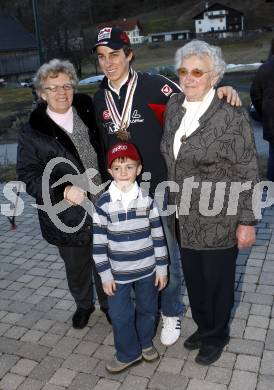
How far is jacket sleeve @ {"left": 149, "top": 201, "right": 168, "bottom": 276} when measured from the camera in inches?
127

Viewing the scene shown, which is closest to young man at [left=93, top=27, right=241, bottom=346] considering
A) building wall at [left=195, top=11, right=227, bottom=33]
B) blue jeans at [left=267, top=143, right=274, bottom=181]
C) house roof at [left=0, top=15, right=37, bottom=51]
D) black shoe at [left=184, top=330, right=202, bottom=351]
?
black shoe at [left=184, top=330, right=202, bottom=351]

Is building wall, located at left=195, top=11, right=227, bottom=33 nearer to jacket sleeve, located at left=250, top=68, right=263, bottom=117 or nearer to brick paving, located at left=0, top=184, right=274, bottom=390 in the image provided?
jacket sleeve, located at left=250, top=68, right=263, bottom=117

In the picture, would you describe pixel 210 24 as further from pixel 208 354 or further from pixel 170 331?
pixel 208 354

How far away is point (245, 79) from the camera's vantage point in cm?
3131

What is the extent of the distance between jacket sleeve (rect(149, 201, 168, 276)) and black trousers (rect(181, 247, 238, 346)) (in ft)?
0.60

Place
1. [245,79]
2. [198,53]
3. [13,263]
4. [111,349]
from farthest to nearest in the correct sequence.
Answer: [245,79]
[13,263]
[111,349]
[198,53]

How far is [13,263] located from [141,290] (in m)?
2.83

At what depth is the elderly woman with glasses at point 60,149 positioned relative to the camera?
136 inches

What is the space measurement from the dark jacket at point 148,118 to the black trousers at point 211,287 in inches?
26.0

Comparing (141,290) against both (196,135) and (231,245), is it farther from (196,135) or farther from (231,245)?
(196,135)

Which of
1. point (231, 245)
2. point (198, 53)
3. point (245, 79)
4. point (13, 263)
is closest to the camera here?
point (198, 53)

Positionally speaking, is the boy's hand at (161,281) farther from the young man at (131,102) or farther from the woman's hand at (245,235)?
the woman's hand at (245,235)

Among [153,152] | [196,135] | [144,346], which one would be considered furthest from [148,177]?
[144,346]

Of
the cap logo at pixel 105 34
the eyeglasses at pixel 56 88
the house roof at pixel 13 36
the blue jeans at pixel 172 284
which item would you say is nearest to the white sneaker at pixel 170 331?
the blue jeans at pixel 172 284
